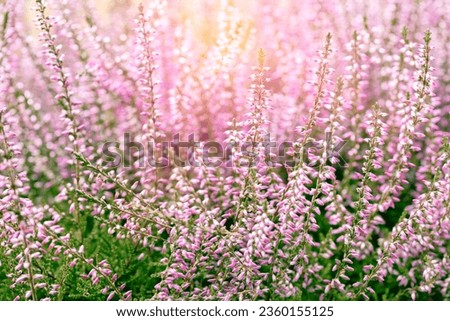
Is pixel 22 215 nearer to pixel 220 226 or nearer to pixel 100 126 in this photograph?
pixel 220 226

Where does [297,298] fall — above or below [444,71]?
below

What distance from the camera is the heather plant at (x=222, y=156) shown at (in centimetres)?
329

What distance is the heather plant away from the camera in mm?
3285

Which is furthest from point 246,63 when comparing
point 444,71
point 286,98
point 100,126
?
point 444,71

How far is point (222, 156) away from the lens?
4633mm

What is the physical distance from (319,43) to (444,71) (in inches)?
41.7

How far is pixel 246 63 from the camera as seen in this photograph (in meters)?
5.05
